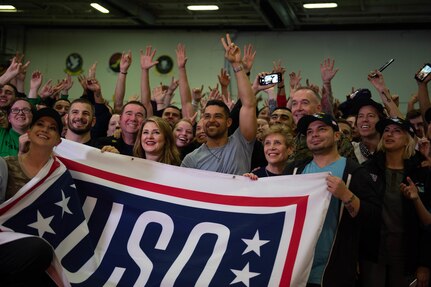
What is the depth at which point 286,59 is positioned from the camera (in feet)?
42.5

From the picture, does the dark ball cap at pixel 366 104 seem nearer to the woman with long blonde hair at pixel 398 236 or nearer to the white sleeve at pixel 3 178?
the woman with long blonde hair at pixel 398 236

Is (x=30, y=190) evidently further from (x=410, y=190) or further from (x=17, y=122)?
(x=410, y=190)

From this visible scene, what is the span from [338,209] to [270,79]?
186cm

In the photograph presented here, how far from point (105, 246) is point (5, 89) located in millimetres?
3252

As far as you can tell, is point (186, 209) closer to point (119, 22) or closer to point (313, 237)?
point (313, 237)

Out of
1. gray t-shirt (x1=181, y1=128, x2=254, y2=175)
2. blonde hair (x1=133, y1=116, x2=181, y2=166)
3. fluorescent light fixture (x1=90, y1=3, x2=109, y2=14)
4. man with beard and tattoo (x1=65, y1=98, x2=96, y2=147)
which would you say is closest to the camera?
gray t-shirt (x1=181, y1=128, x2=254, y2=175)

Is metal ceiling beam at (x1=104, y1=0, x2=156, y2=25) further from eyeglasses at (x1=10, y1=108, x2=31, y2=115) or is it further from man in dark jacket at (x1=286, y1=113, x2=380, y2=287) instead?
man in dark jacket at (x1=286, y1=113, x2=380, y2=287)

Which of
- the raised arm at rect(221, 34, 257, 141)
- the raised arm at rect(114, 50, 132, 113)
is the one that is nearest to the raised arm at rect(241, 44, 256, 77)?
the raised arm at rect(221, 34, 257, 141)

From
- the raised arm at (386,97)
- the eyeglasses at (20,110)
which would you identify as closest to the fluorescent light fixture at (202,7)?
the raised arm at (386,97)


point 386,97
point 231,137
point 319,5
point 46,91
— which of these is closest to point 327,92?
point 386,97

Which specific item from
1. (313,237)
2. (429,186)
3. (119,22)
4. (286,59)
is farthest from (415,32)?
(313,237)

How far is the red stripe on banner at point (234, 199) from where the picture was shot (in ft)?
12.5

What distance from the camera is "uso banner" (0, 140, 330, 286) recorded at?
152 inches

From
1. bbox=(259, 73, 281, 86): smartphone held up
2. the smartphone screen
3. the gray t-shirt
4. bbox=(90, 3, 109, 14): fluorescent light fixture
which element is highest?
bbox=(90, 3, 109, 14): fluorescent light fixture
